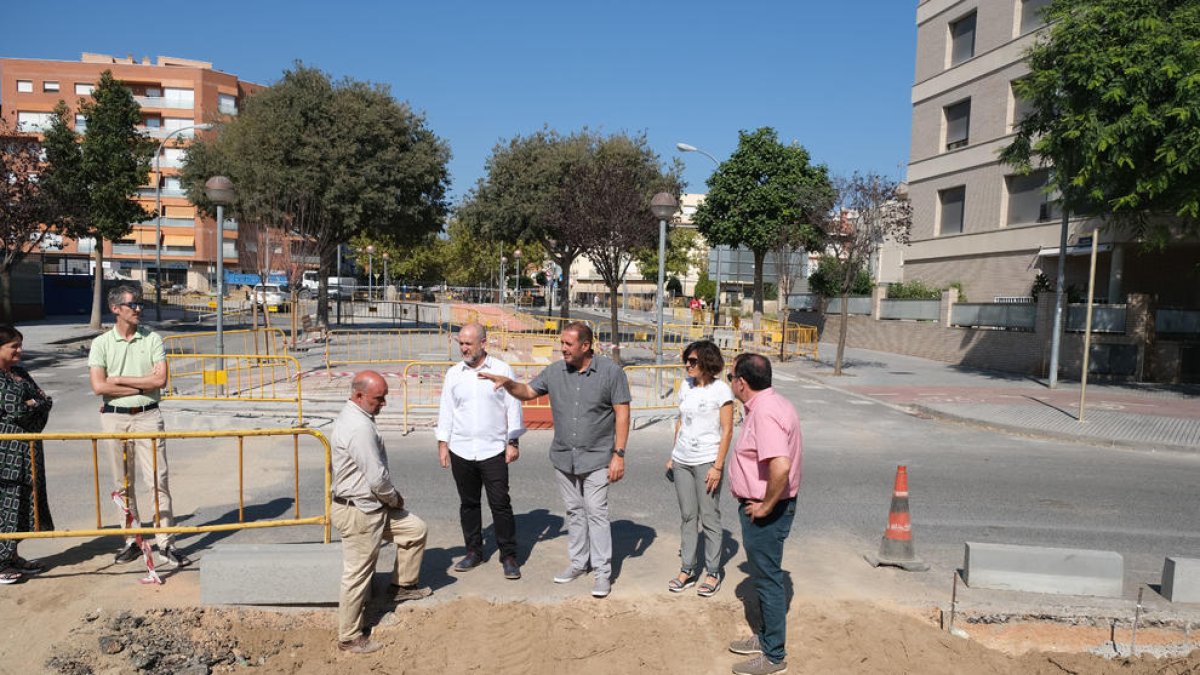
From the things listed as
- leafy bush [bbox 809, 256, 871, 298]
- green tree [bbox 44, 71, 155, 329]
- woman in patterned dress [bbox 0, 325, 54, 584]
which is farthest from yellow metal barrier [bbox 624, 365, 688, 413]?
green tree [bbox 44, 71, 155, 329]

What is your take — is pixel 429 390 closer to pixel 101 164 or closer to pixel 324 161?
pixel 324 161

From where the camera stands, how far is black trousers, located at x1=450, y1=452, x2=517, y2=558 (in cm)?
538

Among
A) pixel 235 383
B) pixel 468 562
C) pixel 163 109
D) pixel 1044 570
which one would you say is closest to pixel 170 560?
pixel 468 562

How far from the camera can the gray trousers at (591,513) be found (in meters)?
5.19

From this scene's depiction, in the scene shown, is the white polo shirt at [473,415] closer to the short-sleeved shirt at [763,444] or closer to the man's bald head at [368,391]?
the man's bald head at [368,391]

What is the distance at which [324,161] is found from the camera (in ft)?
86.4

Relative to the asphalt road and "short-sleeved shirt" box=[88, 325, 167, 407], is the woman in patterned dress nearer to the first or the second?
"short-sleeved shirt" box=[88, 325, 167, 407]

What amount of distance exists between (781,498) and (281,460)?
704 cm

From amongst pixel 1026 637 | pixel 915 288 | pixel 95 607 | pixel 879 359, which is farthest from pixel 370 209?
pixel 1026 637

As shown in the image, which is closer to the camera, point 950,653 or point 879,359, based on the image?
point 950,653

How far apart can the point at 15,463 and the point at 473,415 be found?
3127 millimetres

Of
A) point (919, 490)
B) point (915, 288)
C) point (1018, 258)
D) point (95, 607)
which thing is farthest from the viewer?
point (915, 288)

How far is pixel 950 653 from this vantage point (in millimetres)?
4668

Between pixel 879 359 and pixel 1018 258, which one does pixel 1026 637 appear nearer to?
pixel 879 359
